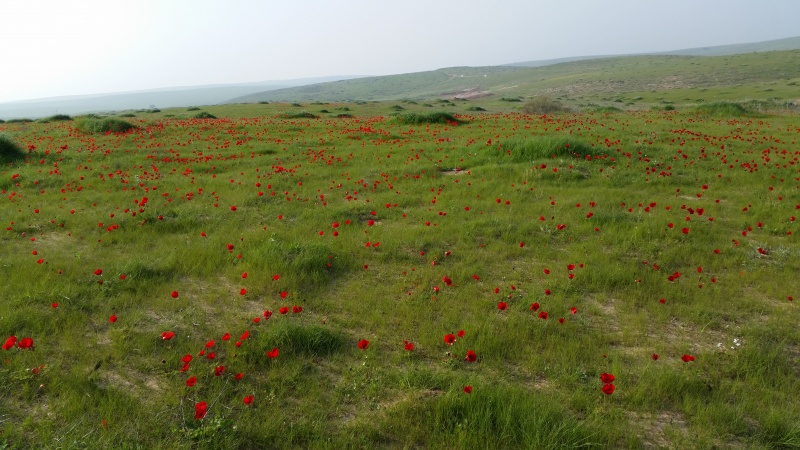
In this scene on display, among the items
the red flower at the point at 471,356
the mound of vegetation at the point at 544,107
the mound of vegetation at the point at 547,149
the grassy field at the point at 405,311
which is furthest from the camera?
the mound of vegetation at the point at 544,107

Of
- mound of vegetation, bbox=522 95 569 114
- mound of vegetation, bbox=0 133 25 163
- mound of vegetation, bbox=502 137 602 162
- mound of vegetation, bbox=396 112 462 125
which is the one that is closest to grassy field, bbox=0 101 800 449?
mound of vegetation, bbox=502 137 602 162

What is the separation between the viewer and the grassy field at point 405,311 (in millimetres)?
3389

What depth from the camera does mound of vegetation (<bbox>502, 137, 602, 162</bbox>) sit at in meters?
12.4

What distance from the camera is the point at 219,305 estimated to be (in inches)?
206

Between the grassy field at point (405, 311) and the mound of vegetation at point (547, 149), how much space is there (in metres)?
1.34

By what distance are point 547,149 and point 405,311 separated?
29.5 ft

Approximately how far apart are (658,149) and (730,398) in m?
11.5

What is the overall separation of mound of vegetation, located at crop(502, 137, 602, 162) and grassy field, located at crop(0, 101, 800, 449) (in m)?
1.34

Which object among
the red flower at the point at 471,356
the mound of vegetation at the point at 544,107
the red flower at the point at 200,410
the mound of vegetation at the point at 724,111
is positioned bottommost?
the red flower at the point at 471,356

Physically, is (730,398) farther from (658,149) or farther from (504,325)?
(658,149)

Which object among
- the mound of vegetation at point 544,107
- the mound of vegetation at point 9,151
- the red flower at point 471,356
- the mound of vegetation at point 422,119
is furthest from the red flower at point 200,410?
the mound of vegetation at point 544,107

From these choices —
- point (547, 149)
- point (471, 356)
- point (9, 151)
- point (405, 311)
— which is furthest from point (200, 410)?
point (9, 151)

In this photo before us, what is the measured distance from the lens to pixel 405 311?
16.5 feet

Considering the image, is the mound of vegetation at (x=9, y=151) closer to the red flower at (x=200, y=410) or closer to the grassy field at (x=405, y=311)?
the grassy field at (x=405, y=311)
